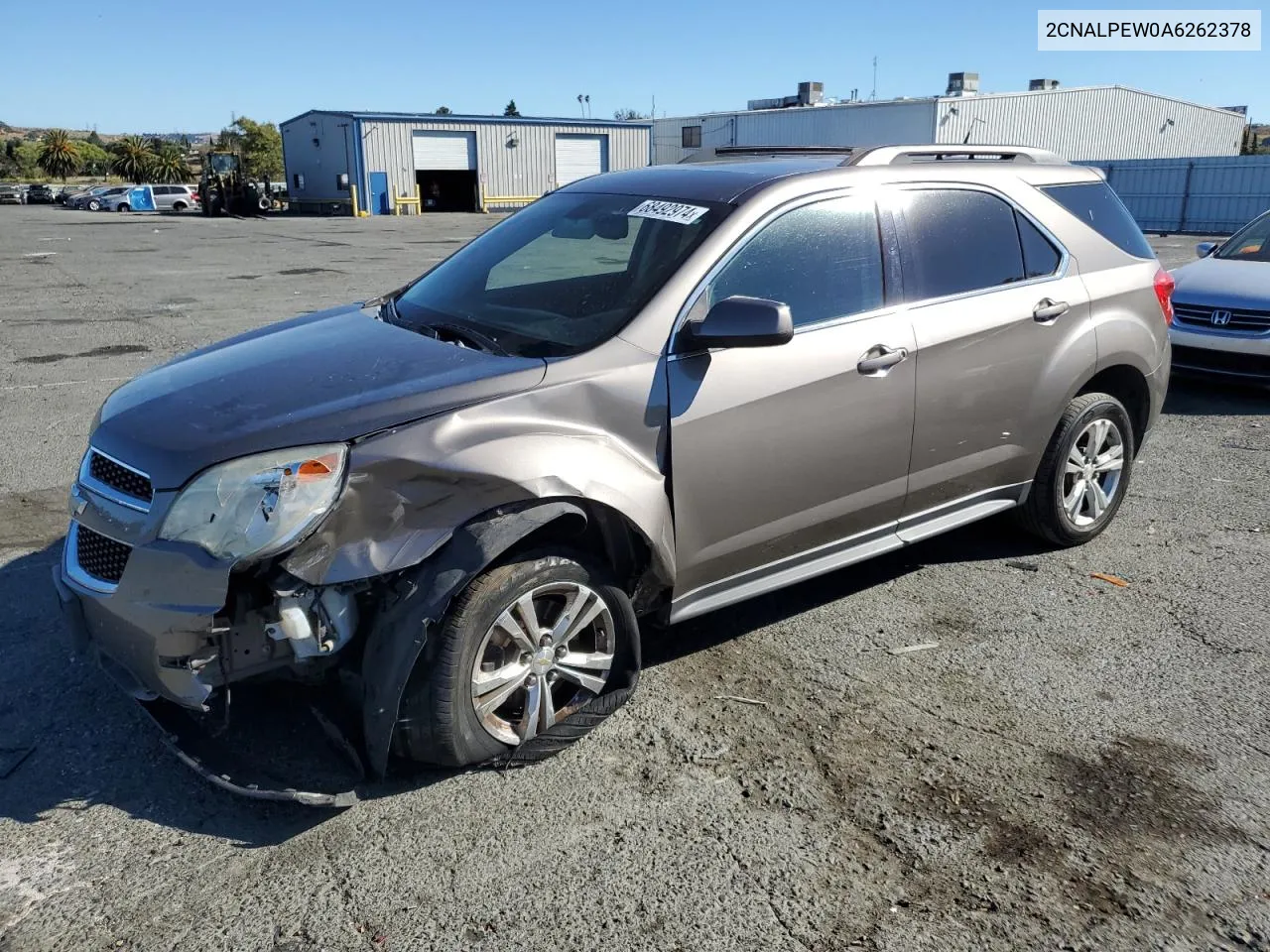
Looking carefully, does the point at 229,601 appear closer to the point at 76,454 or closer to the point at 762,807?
the point at 762,807

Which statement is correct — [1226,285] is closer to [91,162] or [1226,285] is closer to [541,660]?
[541,660]

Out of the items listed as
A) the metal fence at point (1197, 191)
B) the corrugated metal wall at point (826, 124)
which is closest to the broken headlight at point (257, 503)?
the metal fence at point (1197, 191)

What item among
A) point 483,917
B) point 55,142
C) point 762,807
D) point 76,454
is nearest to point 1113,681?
point 762,807

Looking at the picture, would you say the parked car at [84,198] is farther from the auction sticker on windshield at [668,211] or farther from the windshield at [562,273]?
the auction sticker on windshield at [668,211]

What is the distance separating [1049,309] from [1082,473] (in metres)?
0.94

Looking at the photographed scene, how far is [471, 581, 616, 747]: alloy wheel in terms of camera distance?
10.4 feet

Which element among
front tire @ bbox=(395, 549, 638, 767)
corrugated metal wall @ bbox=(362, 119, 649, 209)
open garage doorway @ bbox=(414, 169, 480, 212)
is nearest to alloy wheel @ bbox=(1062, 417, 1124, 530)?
front tire @ bbox=(395, 549, 638, 767)

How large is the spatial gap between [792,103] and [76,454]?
2120 inches

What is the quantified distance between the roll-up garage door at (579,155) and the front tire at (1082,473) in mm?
52201

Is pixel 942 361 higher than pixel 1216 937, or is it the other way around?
pixel 942 361

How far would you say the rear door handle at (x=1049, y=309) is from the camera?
4.58 metres

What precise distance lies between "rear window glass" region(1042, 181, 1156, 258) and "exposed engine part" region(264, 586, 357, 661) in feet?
12.8

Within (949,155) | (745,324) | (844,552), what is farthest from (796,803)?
(949,155)

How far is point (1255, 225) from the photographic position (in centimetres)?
953
